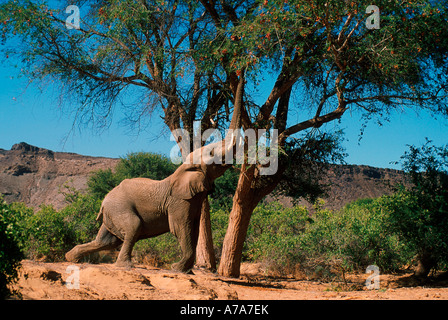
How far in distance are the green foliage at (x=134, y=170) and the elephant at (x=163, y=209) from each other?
74.3 ft

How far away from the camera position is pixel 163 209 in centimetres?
884

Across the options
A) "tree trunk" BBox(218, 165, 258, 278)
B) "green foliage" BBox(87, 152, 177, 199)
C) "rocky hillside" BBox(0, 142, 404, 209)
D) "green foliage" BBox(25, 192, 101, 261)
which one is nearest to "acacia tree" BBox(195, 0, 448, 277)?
"tree trunk" BBox(218, 165, 258, 278)

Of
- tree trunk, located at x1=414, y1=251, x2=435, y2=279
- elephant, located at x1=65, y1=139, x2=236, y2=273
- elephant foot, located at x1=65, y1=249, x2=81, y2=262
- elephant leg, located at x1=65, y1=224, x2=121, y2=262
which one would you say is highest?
elephant, located at x1=65, y1=139, x2=236, y2=273

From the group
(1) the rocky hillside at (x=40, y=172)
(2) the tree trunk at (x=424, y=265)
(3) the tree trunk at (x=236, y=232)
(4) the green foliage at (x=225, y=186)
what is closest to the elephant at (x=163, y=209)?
(3) the tree trunk at (x=236, y=232)

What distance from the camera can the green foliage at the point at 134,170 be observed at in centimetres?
3188

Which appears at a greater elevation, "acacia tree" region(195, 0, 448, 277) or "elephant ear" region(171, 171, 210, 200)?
"acacia tree" region(195, 0, 448, 277)

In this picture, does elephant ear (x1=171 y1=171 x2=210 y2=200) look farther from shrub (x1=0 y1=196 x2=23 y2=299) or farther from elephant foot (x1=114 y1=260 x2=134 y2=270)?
shrub (x1=0 y1=196 x2=23 y2=299)

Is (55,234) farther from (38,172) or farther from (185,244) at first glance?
(38,172)

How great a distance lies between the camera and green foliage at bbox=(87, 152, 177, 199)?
3188 cm

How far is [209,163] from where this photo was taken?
888cm

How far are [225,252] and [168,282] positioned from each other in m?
4.52

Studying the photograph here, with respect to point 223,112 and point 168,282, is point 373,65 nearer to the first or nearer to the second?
point 223,112
